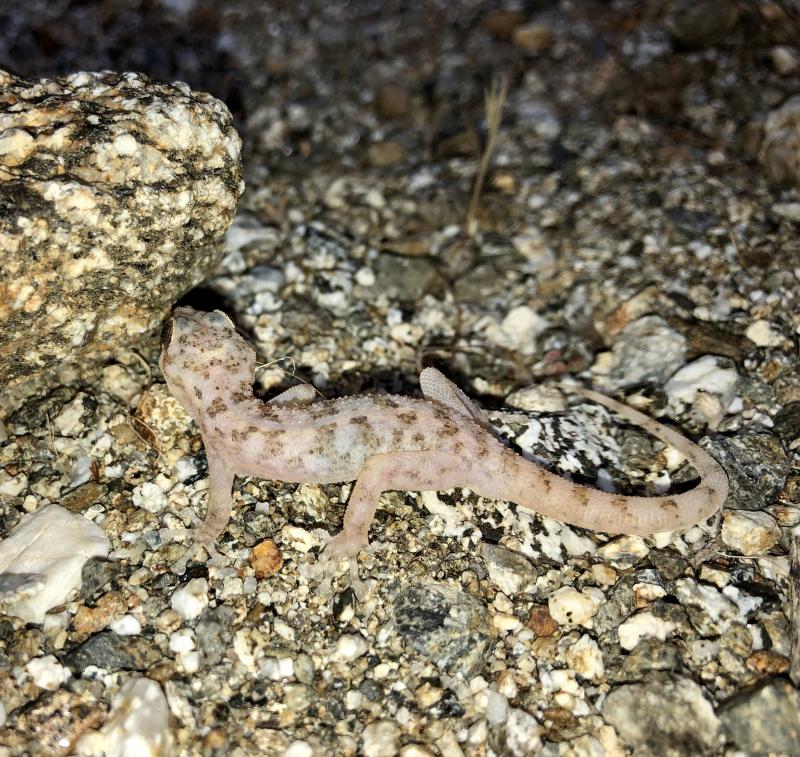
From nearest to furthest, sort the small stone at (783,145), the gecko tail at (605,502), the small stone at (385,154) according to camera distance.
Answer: the gecko tail at (605,502) < the small stone at (783,145) < the small stone at (385,154)

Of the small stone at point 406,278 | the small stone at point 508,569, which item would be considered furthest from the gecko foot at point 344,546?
the small stone at point 406,278

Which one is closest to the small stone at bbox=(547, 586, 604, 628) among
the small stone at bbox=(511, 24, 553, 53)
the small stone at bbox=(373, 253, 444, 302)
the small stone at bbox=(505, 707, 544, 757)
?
the small stone at bbox=(505, 707, 544, 757)

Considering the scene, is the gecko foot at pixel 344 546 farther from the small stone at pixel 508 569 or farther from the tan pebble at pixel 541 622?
the tan pebble at pixel 541 622

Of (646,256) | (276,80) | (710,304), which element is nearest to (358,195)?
(276,80)

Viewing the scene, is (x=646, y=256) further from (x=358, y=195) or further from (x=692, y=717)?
(x=692, y=717)

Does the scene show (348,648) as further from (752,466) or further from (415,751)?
(752,466)

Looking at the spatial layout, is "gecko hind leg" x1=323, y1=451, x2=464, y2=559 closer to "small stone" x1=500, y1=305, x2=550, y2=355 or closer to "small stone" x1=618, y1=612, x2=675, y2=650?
"small stone" x1=618, y1=612, x2=675, y2=650
